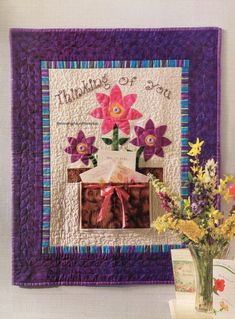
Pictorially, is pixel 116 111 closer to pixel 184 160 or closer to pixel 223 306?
pixel 184 160

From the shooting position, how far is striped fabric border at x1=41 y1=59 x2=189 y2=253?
5.68 feet

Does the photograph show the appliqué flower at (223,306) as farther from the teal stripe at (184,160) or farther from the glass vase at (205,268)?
the teal stripe at (184,160)

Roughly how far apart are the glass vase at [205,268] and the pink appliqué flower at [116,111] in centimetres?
50

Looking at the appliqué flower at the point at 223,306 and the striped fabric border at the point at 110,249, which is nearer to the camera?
the appliqué flower at the point at 223,306

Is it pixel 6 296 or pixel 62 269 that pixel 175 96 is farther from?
pixel 6 296

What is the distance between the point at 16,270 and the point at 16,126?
0.52m

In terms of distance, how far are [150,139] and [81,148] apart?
25 cm

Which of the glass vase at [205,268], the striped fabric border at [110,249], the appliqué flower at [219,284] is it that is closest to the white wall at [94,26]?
the striped fabric border at [110,249]

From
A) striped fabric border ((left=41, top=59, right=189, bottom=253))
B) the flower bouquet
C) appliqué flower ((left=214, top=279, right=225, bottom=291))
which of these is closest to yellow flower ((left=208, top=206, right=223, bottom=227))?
the flower bouquet

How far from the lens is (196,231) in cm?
145

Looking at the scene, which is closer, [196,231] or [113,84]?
[196,231]

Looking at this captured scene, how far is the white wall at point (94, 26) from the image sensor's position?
1.74 meters

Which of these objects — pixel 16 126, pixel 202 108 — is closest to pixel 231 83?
pixel 202 108

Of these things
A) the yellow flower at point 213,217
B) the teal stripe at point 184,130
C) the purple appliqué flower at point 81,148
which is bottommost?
the yellow flower at point 213,217
